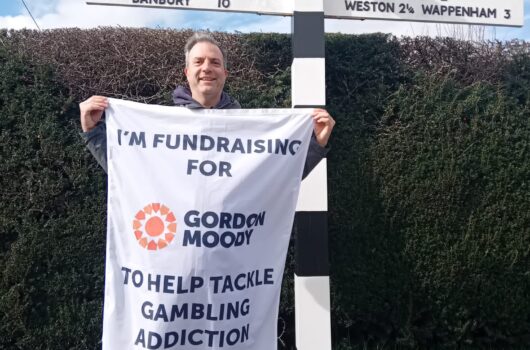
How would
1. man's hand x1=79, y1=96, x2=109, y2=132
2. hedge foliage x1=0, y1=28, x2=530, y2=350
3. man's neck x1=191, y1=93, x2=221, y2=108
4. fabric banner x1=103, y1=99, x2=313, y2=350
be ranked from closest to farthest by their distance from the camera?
1. fabric banner x1=103, y1=99, x2=313, y2=350
2. man's hand x1=79, y1=96, x2=109, y2=132
3. man's neck x1=191, y1=93, x2=221, y2=108
4. hedge foliage x1=0, y1=28, x2=530, y2=350

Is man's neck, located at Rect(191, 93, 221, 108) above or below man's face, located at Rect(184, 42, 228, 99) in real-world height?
below

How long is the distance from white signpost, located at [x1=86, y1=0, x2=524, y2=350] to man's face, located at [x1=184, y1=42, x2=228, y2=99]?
81 cm

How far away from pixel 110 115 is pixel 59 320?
63.7 inches

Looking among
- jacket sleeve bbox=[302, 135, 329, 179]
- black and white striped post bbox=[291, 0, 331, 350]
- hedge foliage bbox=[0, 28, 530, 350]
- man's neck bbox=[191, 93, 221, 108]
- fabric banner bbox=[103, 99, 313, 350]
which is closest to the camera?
fabric banner bbox=[103, 99, 313, 350]

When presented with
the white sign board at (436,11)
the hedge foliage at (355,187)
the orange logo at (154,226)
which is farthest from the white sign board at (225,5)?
the orange logo at (154,226)

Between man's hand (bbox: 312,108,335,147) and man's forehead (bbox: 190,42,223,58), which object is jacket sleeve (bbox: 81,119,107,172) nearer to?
man's forehead (bbox: 190,42,223,58)

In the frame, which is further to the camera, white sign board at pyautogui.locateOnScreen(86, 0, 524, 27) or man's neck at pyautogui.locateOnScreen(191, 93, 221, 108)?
white sign board at pyautogui.locateOnScreen(86, 0, 524, 27)

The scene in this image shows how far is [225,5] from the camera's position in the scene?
131 inches

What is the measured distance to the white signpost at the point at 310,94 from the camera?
319 cm

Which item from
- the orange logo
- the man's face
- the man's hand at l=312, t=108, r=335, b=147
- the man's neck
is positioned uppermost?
the man's face

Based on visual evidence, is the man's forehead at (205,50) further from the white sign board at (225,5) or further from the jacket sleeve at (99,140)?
the white sign board at (225,5)

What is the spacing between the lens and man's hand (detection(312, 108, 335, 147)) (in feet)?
8.60

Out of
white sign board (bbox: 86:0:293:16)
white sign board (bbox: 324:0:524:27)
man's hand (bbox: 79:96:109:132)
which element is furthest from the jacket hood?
white sign board (bbox: 324:0:524:27)

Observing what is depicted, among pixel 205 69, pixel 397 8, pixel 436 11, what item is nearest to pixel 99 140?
pixel 205 69
